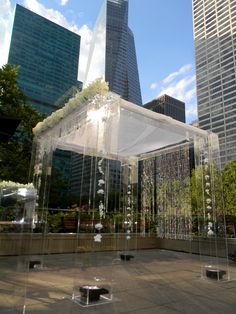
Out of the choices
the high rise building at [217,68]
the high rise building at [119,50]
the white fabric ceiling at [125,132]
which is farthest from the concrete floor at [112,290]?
the high rise building at [217,68]

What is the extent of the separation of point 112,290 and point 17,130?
9054mm

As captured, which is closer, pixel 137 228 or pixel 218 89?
pixel 137 228

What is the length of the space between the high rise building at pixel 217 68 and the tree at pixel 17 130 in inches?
3288

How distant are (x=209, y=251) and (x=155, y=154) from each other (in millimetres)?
4347

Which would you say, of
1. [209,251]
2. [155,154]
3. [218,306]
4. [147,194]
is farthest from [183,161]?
[218,306]

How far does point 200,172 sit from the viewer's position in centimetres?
630

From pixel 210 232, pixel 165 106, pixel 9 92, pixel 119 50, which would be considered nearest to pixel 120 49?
pixel 119 50

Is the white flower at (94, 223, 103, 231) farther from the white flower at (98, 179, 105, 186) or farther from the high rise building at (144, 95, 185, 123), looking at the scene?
the high rise building at (144, 95, 185, 123)

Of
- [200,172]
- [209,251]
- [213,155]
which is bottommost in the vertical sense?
[209,251]

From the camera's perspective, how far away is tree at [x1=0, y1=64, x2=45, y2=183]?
1091 centimetres

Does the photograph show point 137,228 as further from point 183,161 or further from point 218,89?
point 218,89

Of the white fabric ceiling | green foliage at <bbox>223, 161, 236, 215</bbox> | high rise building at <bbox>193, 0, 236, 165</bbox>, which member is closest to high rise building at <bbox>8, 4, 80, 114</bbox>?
green foliage at <bbox>223, 161, 236, 215</bbox>

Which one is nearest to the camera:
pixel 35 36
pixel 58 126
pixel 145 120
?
pixel 145 120

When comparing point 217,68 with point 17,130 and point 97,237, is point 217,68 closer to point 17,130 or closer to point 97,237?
point 17,130
